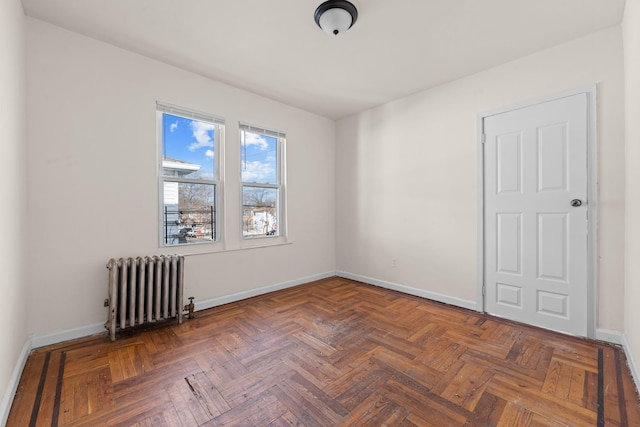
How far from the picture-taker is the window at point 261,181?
3.61 m

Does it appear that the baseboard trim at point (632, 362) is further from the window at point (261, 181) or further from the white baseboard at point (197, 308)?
the window at point (261, 181)

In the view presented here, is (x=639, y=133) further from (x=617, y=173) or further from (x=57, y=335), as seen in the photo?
(x=57, y=335)

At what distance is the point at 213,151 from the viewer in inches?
130

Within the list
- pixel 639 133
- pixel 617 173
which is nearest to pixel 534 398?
pixel 639 133

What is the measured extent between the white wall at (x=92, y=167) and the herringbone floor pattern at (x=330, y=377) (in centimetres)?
51

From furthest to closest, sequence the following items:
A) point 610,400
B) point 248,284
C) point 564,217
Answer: point 248,284, point 564,217, point 610,400

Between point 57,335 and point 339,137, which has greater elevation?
point 339,137

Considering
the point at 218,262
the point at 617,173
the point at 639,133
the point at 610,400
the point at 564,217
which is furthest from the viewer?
the point at 218,262

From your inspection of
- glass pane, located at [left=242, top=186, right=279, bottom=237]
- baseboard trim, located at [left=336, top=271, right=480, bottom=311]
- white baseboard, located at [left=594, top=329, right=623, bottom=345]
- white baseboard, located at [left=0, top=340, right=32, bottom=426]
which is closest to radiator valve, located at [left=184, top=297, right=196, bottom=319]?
glass pane, located at [left=242, top=186, right=279, bottom=237]

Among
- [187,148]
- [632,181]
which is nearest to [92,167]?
[187,148]

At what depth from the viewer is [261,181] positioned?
12.4ft

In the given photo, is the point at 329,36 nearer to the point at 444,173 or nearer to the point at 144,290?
the point at 444,173

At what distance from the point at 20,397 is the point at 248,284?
212cm

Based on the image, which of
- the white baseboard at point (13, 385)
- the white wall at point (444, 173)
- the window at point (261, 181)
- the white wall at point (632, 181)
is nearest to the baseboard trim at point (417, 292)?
the white wall at point (444, 173)
